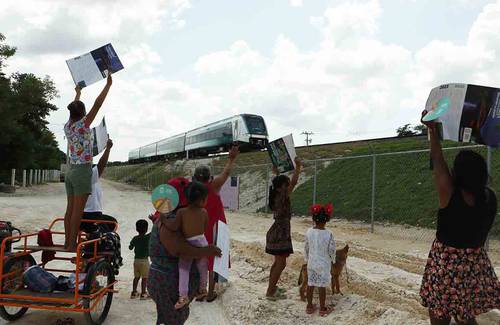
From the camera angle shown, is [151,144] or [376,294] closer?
[376,294]

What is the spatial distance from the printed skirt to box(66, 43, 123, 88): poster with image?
393cm

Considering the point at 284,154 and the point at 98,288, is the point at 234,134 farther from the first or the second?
the point at 98,288

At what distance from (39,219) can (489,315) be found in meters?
13.8

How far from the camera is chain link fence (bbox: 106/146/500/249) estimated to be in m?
13.8

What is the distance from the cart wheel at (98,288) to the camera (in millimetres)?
4734

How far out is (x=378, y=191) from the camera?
17.8 m

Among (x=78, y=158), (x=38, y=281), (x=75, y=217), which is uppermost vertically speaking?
(x=78, y=158)

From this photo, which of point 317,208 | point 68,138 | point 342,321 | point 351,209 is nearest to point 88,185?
point 68,138

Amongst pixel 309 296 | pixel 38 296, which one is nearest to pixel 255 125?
pixel 309 296

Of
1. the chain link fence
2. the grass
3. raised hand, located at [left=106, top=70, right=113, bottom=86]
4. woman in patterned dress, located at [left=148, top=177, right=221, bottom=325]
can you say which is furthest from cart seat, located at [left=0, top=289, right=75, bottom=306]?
the grass

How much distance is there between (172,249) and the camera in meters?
3.29

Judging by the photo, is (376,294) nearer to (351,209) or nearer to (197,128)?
(351,209)

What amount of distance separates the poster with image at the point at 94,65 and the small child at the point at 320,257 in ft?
9.25

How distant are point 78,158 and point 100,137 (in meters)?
0.89
